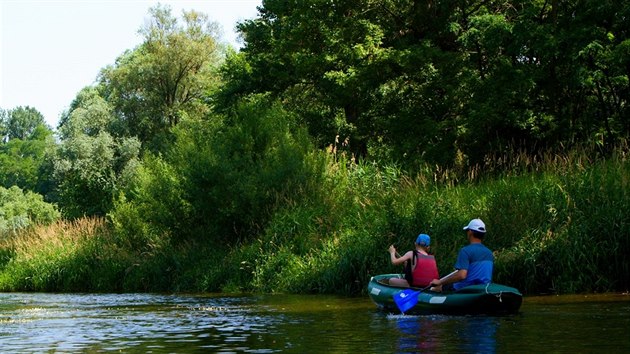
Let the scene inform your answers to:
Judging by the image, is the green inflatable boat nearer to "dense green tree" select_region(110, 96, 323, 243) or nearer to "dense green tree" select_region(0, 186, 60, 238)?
"dense green tree" select_region(110, 96, 323, 243)

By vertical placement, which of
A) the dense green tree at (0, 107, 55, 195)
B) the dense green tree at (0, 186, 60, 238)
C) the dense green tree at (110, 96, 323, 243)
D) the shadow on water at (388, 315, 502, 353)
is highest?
the dense green tree at (0, 107, 55, 195)

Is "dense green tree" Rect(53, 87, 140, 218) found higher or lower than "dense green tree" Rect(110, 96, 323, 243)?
higher

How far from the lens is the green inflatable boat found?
13195 mm

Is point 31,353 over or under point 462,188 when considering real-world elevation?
under

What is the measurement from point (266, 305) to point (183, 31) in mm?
40678

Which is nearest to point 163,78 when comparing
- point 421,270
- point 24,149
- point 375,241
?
point 375,241

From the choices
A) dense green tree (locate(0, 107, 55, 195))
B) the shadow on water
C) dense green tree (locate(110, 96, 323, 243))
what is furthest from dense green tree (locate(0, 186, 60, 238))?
Result: the shadow on water

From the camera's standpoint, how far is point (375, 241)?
1877 cm

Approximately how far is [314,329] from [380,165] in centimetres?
1466

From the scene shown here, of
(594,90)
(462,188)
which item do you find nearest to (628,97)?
(594,90)

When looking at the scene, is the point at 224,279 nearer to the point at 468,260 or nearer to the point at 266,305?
the point at 266,305

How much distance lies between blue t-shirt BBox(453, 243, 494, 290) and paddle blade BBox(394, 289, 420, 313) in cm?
94

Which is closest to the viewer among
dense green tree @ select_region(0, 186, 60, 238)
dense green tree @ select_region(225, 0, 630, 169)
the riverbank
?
the riverbank

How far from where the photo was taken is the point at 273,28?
4091 centimetres
